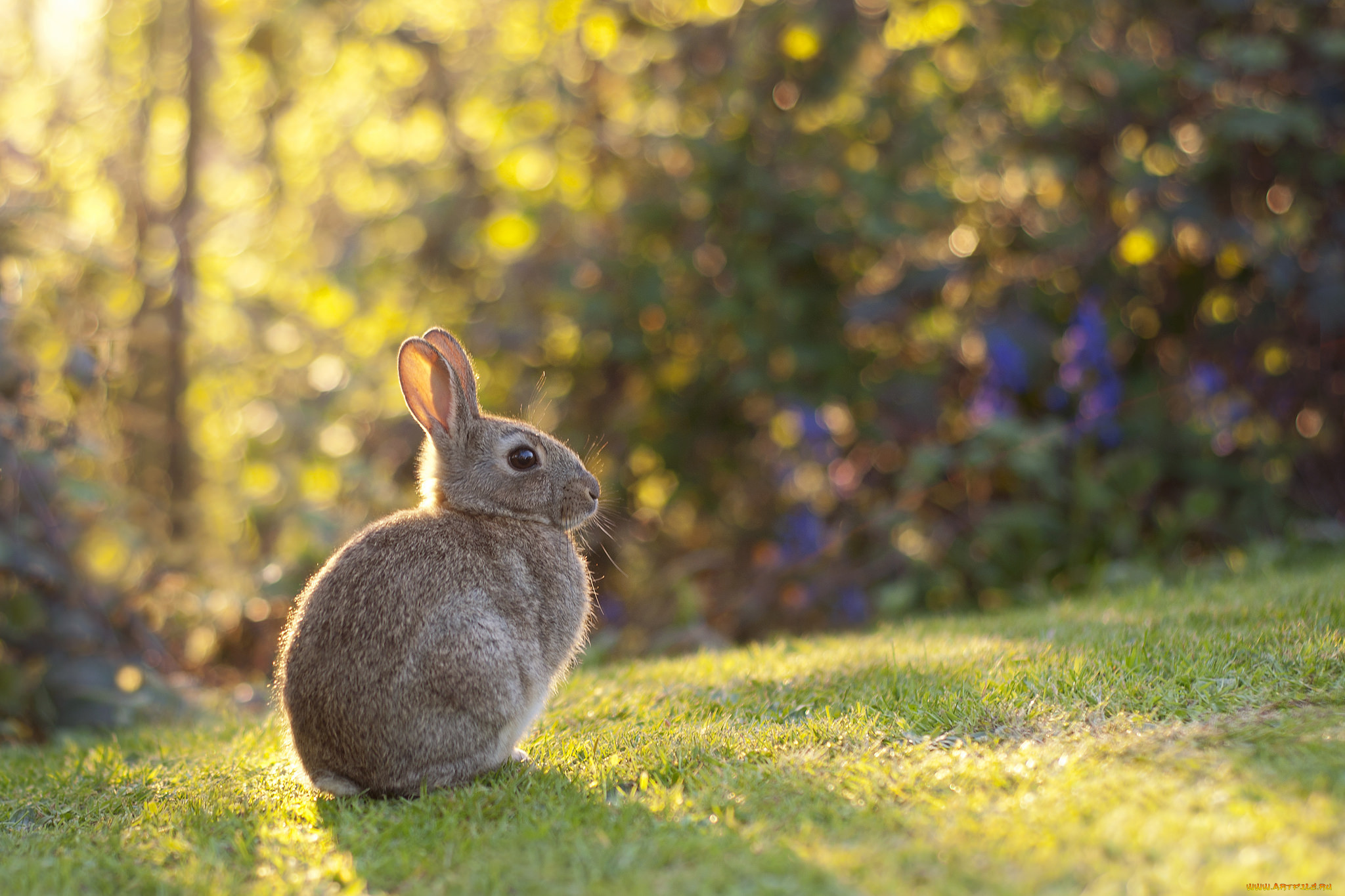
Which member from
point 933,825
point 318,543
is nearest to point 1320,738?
point 933,825

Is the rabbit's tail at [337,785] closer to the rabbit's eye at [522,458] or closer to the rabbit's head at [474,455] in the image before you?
the rabbit's head at [474,455]

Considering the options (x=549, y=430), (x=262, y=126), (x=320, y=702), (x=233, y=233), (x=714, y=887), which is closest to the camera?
(x=714, y=887)

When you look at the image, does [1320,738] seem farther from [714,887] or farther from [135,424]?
[135,424]

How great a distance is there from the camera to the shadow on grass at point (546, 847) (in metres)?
2.72

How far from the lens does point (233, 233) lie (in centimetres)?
1139

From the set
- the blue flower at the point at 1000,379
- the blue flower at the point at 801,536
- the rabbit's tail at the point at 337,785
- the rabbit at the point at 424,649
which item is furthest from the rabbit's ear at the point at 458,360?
the blue flower at the point at 1000,379

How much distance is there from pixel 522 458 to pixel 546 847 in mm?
1871

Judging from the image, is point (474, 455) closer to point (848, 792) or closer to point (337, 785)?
point (337, 785)

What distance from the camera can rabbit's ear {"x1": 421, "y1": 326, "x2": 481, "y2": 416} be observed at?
179 inches


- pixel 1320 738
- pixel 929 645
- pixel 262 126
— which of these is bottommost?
pixel 929 645

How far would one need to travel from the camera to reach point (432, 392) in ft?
14.8

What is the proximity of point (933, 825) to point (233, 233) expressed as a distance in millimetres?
10490

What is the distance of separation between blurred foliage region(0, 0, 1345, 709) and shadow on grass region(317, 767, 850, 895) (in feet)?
12.1

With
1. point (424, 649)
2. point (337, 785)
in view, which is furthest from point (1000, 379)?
point (337, 785)
